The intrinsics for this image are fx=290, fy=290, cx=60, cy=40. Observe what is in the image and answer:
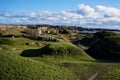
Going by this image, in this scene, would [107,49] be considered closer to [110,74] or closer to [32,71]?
[110,74]

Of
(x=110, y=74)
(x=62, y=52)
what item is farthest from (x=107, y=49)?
(x=110, y=74)

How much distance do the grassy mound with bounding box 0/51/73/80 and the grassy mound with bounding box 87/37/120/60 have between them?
23.9m

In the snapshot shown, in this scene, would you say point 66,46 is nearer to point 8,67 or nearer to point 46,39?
point 8,67

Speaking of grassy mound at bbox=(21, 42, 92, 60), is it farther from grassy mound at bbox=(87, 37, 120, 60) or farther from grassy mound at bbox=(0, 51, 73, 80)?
grassy mound at bbox=(0, 51, 73, 80)

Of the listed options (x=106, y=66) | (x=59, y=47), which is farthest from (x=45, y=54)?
(x=106, y=66)

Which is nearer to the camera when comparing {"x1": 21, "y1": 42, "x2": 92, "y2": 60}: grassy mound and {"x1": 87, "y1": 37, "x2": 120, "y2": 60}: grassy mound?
{"x1": 21, "y1": 42, "x2": 92, "y2": 60}: grassy mound

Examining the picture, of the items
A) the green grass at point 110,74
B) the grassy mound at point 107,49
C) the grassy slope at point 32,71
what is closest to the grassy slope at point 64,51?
the grassy mound at point 107,49

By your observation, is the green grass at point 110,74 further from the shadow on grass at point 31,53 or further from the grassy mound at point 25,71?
the shadow on grass at point 31,53

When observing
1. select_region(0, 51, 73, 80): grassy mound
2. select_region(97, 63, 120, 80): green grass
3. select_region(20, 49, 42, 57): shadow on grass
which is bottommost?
select_region(97, 63, 120, 80): green grass

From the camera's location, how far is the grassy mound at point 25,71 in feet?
101

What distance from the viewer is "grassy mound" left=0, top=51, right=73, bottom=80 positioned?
30.7 m

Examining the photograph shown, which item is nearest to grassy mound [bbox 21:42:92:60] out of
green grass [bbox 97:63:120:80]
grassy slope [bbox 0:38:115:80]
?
green grass [bbox 97:63:120:80]

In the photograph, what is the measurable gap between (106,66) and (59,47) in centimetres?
1297

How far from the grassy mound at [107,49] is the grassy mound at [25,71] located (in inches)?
942
